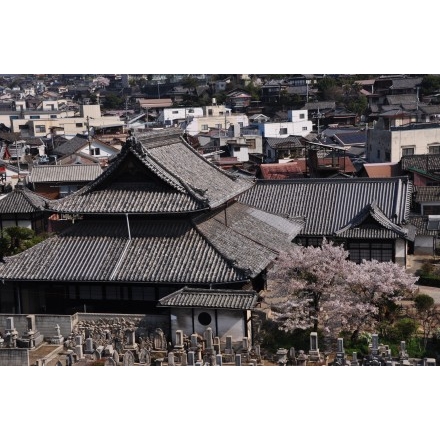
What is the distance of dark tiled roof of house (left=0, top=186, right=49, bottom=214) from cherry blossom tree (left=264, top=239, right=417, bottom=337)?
61.2 ft

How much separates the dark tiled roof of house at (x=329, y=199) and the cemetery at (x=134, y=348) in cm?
1183

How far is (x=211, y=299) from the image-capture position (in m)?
19.9

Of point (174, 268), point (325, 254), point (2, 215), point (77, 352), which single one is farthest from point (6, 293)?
point (2, 215)

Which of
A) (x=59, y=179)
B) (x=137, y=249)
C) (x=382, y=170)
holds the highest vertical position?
(x=137, y=249)

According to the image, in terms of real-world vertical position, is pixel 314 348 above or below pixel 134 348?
above

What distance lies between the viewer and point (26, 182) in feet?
152

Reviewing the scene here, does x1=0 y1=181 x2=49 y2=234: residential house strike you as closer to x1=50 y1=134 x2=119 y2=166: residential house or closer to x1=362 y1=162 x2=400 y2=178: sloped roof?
x1=50 y1=134 x2=119 y2=166: residential house

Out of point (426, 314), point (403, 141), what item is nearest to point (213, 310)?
point (426, 314)

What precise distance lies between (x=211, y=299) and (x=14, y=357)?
5.87 m

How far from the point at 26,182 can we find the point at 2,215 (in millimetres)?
9456

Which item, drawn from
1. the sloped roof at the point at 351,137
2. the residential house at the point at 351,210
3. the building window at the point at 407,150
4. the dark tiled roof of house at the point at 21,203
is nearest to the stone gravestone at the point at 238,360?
the residential house at the point at 351,210

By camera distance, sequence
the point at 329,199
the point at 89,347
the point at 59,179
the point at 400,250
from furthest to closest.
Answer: the point at 59,179 < the point at 329,199 < the point at 400,250 < the point at 89,347

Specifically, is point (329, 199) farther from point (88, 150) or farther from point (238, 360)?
point (88, 150)

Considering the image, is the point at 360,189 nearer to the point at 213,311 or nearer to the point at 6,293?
the point at 213,311
